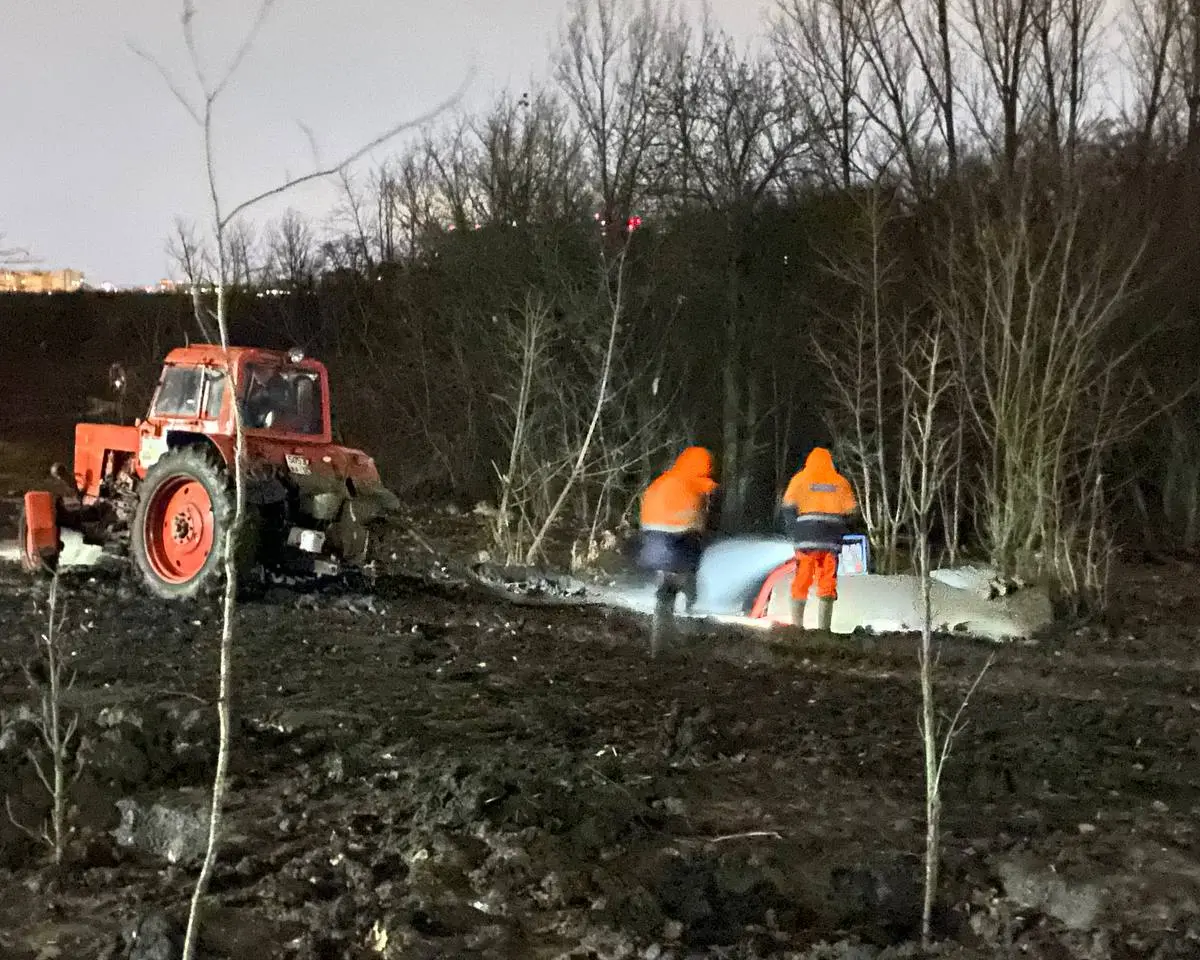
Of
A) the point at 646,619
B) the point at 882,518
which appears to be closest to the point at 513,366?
the point at 882,518

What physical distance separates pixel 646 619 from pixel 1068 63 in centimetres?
1772

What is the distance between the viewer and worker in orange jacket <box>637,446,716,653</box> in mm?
8414

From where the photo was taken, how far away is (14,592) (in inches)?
382

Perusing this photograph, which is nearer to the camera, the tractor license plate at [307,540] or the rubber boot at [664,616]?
the rubber boot at [664,616]

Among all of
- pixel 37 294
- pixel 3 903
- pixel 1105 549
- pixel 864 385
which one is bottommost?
pixel 3 903

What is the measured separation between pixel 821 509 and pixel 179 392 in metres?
5.37

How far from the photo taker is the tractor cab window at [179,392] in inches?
389

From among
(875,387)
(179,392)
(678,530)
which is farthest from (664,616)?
(875,387)

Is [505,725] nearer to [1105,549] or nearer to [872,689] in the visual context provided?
[872,689]

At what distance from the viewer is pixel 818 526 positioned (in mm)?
8797

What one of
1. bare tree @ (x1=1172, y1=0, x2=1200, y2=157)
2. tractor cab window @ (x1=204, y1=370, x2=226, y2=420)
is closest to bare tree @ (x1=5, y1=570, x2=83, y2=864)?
tractor cab window @ (x1=204, y1=370, x2=226, y2=420)

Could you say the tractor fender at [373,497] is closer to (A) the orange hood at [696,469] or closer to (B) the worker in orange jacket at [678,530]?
(B) the worker in orange jacket at [678,530]

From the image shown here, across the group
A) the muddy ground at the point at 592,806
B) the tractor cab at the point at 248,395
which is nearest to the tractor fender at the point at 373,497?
the tractor cab at the point at 248,395

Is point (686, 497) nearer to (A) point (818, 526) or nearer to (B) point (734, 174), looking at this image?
(A) point (818, 526)
